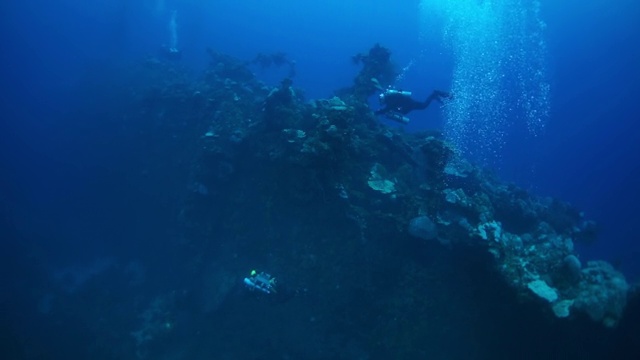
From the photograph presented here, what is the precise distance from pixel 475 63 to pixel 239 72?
9872 centimetres

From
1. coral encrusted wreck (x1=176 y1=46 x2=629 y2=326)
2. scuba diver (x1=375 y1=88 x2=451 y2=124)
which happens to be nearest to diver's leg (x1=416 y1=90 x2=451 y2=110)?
scuba diver (x1=375 y1=88 x2=451 y2=124)

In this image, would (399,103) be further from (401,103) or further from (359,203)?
(359,203)

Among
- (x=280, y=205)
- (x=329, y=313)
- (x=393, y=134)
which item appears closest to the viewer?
(x=329, y=313)

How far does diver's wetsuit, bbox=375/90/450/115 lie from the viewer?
13984 millimetres

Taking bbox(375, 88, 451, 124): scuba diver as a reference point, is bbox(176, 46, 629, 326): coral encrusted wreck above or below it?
below

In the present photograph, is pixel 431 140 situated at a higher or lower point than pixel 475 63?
lower

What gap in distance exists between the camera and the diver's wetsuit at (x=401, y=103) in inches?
551

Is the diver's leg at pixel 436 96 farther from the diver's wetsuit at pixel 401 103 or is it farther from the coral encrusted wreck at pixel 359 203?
the coral encrusted wreck at pixel 359 203

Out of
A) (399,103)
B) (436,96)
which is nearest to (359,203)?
(399,103)

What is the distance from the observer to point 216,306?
1377 cm

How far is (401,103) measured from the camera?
14227 millimetres

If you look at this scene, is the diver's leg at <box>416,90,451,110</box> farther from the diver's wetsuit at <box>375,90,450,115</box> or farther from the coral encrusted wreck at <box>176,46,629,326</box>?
the coral encrusted wreck at <box>176,46,629,326</box>

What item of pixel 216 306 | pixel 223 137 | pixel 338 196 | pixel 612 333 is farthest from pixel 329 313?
pixel 223 137

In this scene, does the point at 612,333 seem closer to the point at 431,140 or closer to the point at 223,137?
the point at 431,140
